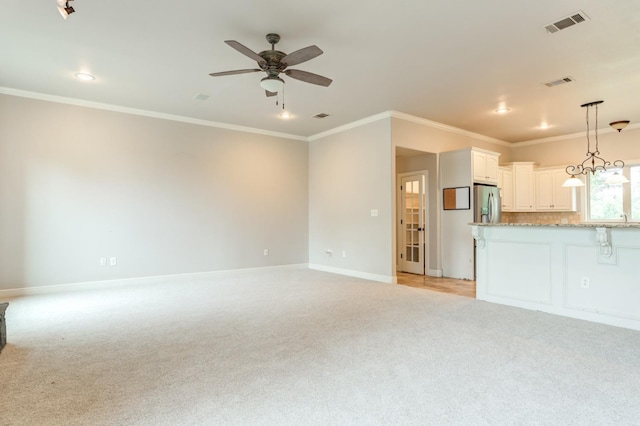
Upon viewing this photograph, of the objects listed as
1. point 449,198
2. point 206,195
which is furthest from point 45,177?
point 449,198

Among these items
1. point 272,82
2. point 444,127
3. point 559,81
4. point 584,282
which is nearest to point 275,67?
point 272,82

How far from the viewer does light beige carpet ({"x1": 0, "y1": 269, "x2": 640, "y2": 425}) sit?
198cm

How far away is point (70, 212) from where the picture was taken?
17.5 ft

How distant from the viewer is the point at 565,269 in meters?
3.98

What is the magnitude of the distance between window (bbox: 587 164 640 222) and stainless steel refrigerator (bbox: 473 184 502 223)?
82.3 inches

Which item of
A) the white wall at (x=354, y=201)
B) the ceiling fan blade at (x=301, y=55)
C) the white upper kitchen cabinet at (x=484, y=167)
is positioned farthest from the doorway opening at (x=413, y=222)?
the ceiling fan blade at (x=301, y=55)

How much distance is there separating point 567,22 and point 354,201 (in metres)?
4.15

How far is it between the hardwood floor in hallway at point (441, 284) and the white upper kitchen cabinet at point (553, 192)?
2.88m

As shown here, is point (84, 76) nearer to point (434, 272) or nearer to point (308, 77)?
point (308, 77)

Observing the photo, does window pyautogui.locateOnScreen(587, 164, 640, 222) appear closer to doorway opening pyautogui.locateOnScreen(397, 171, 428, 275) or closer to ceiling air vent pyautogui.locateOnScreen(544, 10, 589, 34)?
doorway opening pyautogui.locateOnScreen(397, 171, 428, 275)

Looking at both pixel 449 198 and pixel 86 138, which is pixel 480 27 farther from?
pixel 86 138

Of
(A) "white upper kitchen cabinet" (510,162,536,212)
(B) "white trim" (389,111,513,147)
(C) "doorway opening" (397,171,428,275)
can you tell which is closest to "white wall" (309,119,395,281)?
(B) "white trim" (389,111,513,147)

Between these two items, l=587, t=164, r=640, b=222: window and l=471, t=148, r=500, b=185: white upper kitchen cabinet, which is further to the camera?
l=587, t=164, r=640, b=222: window

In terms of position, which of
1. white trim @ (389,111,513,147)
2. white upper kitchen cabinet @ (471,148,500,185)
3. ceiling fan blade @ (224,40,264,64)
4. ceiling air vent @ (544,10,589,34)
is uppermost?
ceiling air vent @ (544,10,589,34)
